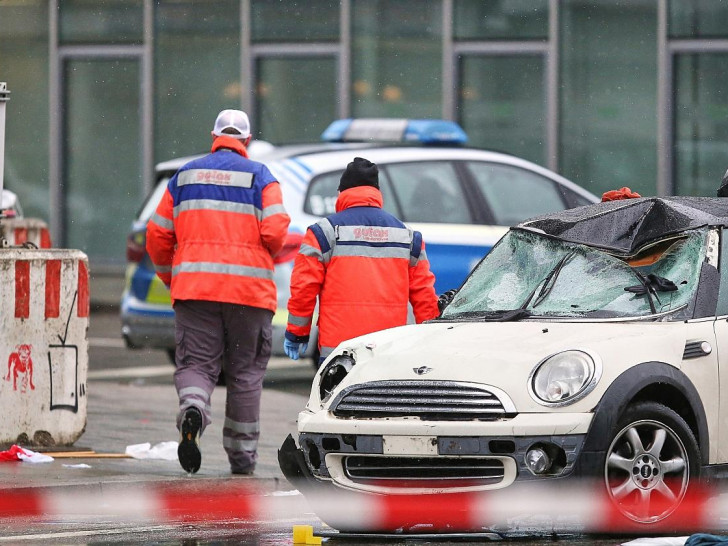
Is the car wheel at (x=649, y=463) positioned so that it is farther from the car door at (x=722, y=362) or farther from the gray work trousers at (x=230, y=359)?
the gray work trousers at (x=230, y=359)

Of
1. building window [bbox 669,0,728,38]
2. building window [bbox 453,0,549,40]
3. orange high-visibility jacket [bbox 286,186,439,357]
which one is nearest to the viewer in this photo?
orange high-visibility jacket [bbox 286,186,439,357]

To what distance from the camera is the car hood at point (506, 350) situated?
743 cm

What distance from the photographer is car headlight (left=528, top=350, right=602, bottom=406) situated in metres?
7.30

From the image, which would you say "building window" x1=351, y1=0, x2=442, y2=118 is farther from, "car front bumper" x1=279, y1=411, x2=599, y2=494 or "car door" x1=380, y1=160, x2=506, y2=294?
"car front bumper" x1=279, y1=411, x2=599, y2=494

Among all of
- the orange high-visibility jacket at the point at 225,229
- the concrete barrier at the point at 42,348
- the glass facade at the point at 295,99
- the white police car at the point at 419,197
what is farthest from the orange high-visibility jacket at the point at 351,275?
the glass facade at the point at 295,99

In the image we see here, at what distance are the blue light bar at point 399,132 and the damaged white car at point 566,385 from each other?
6.38 metres

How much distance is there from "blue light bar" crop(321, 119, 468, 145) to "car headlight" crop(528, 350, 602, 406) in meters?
7.42

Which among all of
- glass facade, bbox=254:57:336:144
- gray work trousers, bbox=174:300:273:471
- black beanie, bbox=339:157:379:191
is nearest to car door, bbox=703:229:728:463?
black beanie, bbox=339:157:379:191

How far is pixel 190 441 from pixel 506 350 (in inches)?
94.4

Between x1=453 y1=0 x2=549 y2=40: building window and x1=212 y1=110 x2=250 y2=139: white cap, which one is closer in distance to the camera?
x1=212 y1=110 x2=250 y2=139: white cap

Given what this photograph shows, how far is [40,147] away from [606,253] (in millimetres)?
15615

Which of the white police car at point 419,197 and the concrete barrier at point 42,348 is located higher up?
the white police car at point 419,197

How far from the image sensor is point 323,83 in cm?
2211

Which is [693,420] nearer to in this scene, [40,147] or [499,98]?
[499,98]
